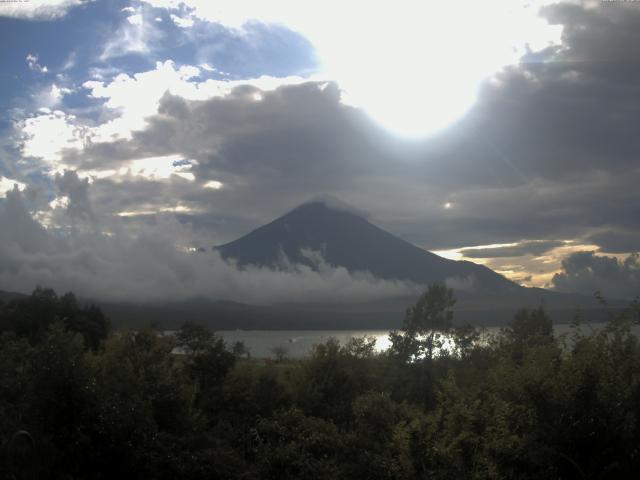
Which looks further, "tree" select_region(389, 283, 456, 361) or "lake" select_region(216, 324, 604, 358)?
"tree" select_region(389, 283, 456, 361)

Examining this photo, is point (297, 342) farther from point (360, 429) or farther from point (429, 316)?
point (360, 429)

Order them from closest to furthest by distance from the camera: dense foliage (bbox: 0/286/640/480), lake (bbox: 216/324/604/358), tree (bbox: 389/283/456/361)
→ dense foliage (bbox: 0/286/640/480) → lake (bbox: 216/324/604/358) → tree (bbox: 389/283/456/361)

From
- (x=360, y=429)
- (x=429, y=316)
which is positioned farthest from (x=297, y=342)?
(x=360, y=429)

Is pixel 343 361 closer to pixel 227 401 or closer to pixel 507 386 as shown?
pixel 227 401

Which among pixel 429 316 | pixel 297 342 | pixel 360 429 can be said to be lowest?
pixel 297 342

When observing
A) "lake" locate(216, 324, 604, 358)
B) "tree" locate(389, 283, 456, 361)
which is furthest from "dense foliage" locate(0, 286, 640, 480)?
"tree" locate(389, 283, 456, 361)

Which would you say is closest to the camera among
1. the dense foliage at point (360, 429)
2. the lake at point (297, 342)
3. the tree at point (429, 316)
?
the dense foliage at point (360, 429)

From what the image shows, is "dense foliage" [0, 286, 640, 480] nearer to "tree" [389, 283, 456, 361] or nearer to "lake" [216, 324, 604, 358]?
"lake" [216, 324, 604, 358]

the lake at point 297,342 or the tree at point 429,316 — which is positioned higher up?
the tree at point 429,316

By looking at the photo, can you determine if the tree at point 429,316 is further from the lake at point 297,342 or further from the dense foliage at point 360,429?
the dense foliage at point 360,429

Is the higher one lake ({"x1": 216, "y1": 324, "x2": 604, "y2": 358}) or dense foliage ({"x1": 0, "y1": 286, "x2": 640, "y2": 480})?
dense foliage ({"x1": 0, "y1": 286, "x2": 640, "y2": 480})

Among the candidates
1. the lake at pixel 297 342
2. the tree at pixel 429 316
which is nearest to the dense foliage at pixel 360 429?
the lake at pixel 297 342

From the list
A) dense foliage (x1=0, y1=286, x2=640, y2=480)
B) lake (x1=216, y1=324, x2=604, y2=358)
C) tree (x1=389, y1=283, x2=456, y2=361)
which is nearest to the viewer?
dense foliage (x1=0, y1=286, x2=640, y2=480)

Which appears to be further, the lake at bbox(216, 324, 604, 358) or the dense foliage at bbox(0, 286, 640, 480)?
the lake at bbox(216, 324, 604, 358)
